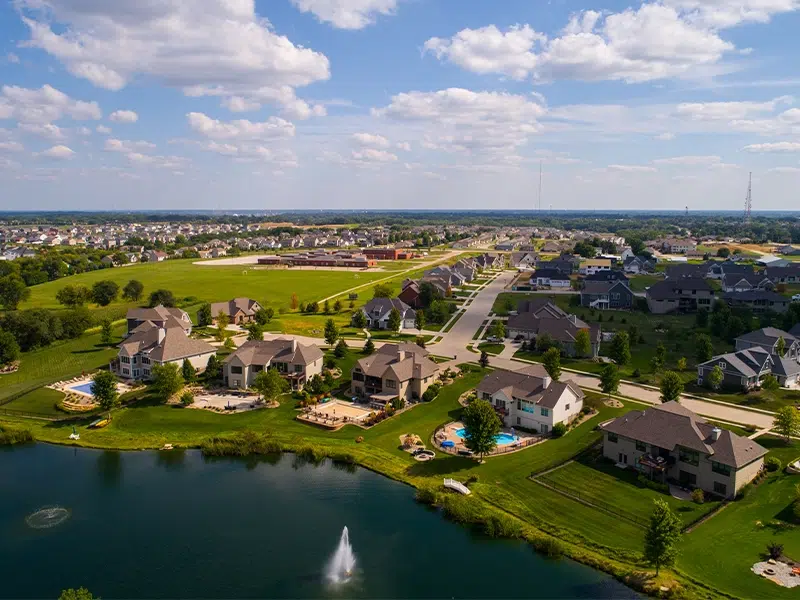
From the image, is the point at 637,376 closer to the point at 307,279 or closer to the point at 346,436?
the point at 346,436

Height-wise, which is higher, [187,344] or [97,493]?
[187,344]

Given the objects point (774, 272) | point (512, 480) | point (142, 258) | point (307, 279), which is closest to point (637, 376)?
point (512, 480)

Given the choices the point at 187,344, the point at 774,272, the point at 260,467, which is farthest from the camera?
the point at 774,272

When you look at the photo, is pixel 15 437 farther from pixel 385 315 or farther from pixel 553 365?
pixel 385 315

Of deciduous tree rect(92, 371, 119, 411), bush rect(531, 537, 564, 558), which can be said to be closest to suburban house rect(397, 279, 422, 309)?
deciduous tree rect(92, 371, 119, 411)

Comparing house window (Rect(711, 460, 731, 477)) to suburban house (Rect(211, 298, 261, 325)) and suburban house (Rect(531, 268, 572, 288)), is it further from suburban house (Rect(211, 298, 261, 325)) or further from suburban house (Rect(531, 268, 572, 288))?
suburban house (Rect(531, 268, 572, 288))

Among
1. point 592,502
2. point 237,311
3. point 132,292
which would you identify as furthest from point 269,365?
point 132,292
